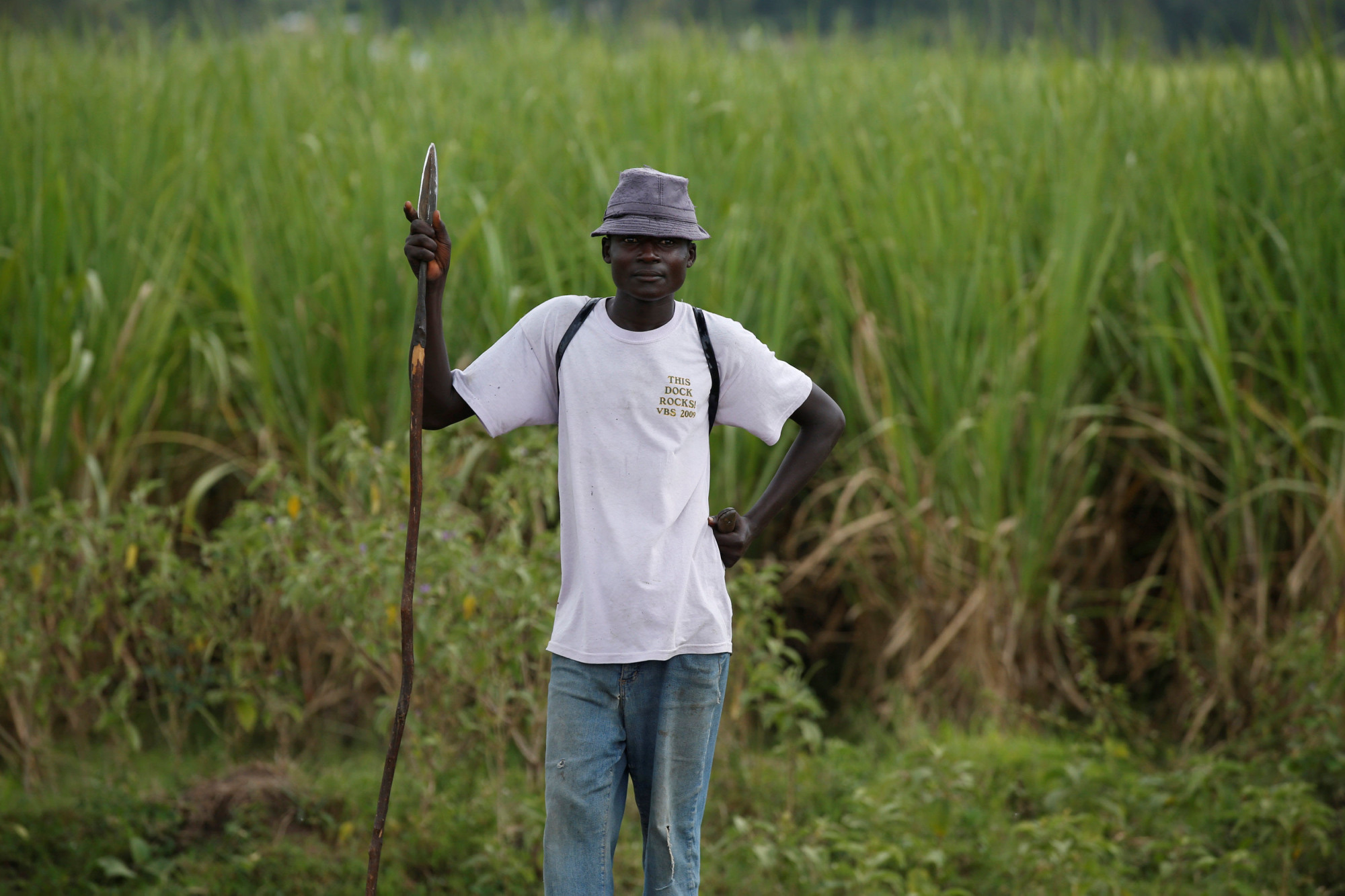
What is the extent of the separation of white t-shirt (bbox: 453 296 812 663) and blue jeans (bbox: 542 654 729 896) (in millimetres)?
56

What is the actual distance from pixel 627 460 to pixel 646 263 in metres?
0.31

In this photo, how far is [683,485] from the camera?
1.99 m

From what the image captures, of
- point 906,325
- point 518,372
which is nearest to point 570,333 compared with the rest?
point 518,372

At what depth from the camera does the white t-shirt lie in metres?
1.93

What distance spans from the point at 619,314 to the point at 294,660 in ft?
7.90

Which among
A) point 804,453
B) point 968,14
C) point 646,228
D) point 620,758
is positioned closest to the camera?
point 646,228

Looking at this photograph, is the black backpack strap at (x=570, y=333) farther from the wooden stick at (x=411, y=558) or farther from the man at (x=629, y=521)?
the wooden stick at (x=411, y=558)

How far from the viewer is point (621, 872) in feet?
10.0

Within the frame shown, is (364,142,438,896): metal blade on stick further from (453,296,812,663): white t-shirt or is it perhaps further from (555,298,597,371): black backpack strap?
(555,298,597,371): black backpack strap

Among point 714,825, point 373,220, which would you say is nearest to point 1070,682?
point 714,825

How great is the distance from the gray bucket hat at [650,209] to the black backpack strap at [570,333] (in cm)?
16

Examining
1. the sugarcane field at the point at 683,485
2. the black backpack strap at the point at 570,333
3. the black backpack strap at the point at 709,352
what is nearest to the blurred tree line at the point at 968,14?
the sugarcane field at the point at 683,485

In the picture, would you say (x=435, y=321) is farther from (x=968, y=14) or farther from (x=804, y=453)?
(x=968, y=14)

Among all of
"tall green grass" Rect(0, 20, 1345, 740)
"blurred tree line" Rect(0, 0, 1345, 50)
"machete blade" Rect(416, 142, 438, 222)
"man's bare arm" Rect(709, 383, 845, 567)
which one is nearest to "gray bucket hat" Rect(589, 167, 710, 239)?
"machete blade" Rect(416, 142, 438, 222)
